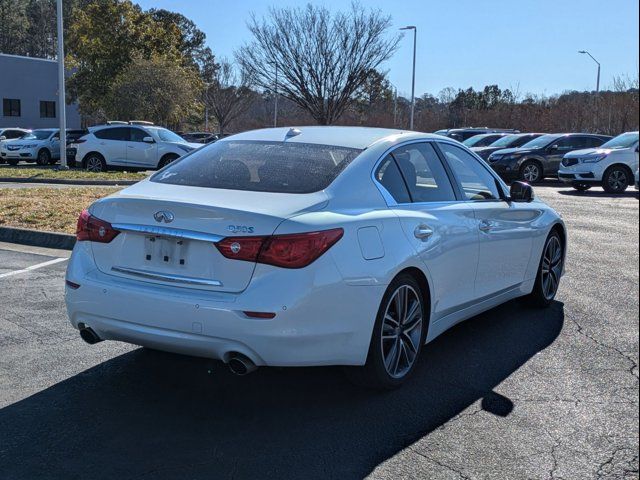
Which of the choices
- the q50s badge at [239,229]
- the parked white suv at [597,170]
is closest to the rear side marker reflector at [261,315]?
the q50s badge at [239,229]

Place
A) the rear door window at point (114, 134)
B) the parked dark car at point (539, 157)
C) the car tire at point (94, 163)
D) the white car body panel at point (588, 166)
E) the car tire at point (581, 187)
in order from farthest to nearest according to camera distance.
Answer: the car tire at point (94, 163), the rear door window at point (114, 134), the parked dark car at point (539, 157), the car tire at point (581, 187), the white car body panel at point (588, 166)

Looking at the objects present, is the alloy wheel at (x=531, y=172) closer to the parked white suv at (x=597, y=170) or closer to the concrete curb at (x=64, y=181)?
the parked white suv at (x=597, y=170)

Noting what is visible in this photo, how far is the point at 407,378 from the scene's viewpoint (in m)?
4.64

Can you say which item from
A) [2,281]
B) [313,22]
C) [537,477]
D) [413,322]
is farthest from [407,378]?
[313,22]

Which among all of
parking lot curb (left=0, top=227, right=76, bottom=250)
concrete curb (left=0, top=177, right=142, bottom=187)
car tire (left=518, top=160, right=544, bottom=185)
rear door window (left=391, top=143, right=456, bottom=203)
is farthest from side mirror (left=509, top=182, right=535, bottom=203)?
car tire (left=518, top=160, right=544, bottom=185)

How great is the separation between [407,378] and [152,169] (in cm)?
1950

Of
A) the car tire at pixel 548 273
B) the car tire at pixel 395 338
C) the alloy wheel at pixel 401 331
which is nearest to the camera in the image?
the car tire at pixel 395 338

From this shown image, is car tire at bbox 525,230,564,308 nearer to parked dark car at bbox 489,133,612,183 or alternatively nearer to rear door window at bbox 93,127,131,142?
parked dark car at bbox 489,133,612,183

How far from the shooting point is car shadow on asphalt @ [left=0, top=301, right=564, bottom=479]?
3.49 meters

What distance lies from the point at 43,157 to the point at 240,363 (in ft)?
90.9

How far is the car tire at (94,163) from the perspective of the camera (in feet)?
75.4

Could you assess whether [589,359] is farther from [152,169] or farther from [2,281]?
[152,169]

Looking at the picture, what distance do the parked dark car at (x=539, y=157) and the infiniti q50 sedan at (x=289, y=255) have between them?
17251 millimetres

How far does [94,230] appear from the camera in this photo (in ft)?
14.2
